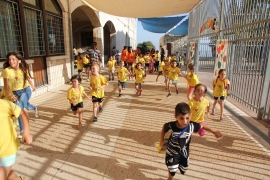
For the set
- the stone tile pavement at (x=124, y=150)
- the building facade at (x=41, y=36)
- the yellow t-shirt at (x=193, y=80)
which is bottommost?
the stone tile pavement at (x=124, y=150)

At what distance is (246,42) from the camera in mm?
5781

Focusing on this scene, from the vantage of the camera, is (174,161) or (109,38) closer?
(174,161)

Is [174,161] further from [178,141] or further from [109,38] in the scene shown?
[109,38]

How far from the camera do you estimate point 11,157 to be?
6.67 feet

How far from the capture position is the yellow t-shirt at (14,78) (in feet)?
12.2

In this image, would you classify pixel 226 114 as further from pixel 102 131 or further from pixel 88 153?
pixel 88 153

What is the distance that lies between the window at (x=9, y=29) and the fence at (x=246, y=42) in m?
6.80

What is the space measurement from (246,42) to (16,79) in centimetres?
598

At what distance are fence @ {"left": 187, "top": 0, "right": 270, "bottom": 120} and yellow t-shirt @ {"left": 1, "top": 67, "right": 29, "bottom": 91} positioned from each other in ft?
17.4

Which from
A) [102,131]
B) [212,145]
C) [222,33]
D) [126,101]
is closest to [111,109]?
[126,101]

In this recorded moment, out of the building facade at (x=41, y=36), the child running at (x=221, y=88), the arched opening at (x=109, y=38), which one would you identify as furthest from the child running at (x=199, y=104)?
the arched opening at (x=109, y=38)

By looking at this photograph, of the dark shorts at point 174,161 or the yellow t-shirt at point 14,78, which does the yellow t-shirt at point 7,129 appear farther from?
the yellow t-shirt at point 14,78

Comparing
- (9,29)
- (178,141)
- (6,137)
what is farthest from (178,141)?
(9,29)

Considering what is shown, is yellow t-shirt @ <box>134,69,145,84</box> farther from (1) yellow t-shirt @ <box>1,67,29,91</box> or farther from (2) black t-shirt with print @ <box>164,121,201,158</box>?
(2) black t-shirt with print @ <box>164,121,201,158</box>
